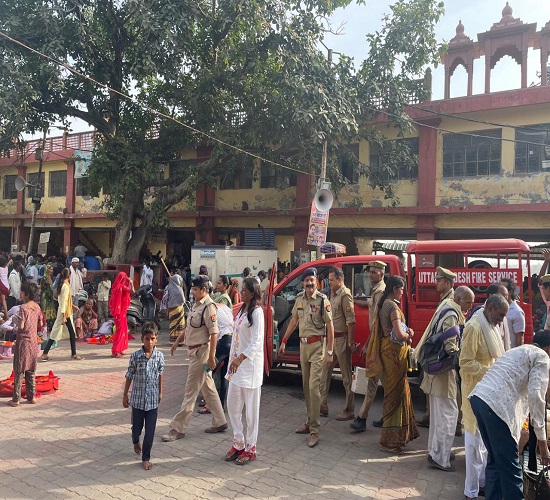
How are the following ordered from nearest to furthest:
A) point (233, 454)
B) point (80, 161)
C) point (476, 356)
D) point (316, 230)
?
1. point (476, 356)
2. point (233, 454)
3. point (316, 230)
4. point (80, 161)

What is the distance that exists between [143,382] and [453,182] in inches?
490

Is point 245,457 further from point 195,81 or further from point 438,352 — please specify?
point 195,81

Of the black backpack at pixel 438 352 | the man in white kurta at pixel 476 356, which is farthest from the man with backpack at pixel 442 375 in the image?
the man in white kurta at pixel 476 356

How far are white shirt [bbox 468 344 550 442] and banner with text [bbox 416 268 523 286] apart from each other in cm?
321

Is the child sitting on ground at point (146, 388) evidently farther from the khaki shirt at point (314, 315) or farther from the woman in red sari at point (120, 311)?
the woman in red sari at point (120, 311)

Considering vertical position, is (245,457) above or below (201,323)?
below

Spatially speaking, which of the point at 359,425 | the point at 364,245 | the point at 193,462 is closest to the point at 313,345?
the point at 359,425

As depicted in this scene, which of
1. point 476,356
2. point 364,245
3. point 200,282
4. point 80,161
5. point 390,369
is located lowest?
point 390,369

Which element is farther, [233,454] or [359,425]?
[359,425]

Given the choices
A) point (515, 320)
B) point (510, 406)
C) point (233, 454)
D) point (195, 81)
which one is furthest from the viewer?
point (195, 81)

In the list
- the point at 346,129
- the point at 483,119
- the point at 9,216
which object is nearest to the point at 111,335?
the point at 346,129

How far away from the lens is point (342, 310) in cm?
596

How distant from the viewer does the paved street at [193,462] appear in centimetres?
410

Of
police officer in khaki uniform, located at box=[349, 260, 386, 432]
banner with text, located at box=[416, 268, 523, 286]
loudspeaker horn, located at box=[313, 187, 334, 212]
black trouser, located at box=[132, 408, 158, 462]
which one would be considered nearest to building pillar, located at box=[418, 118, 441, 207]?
loudspeaker horn, located at box=[313, 187, 334, 212]
